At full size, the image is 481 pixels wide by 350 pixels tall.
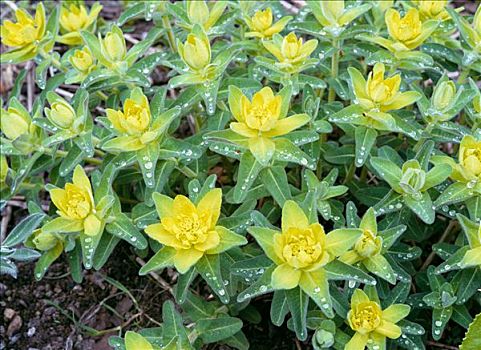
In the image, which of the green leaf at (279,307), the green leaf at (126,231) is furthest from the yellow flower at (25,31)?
the green leaf at (279,307)

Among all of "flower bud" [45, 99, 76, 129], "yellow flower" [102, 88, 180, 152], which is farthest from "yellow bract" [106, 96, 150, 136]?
"flower bud" [45, 99, 76, 129]

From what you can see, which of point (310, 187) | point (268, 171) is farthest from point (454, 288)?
point (268, 171)

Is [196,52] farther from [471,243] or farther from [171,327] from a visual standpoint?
[471,243]

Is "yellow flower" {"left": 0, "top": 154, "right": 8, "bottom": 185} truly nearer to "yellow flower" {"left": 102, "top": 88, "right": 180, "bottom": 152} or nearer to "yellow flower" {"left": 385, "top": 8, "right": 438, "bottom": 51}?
"yellow flower" {"left": 102, "top": 88, "right": 180, "bottom": 152}

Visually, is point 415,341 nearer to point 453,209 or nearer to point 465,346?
point 465,346

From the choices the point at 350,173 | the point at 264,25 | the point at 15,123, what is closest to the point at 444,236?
the point at 350,173

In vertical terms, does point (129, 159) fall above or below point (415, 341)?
above

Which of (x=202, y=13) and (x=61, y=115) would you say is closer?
(x=61, y=115)
